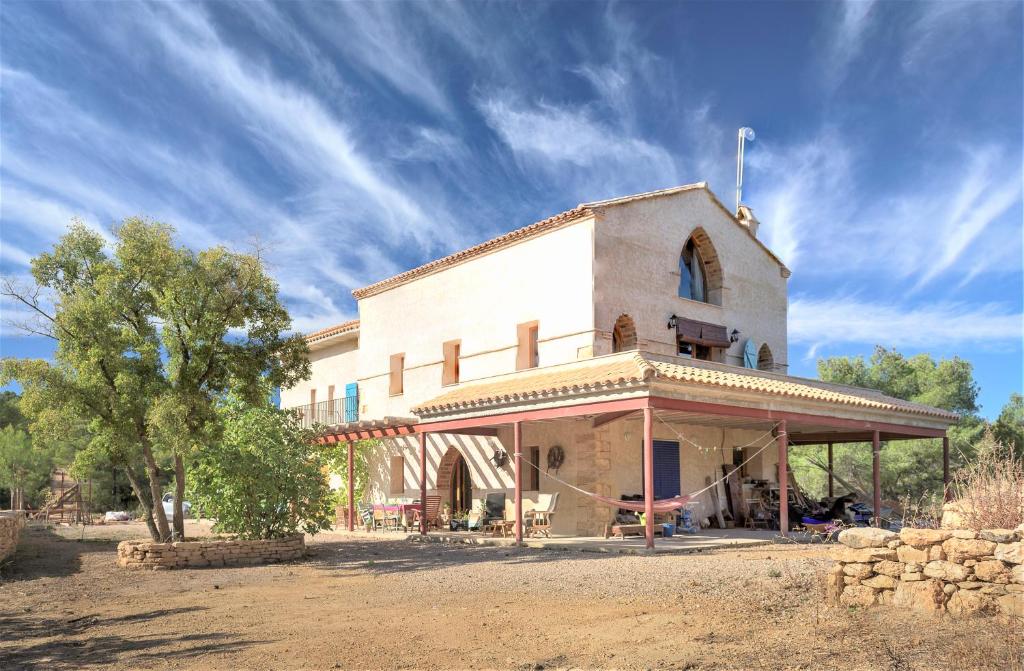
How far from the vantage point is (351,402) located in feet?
77.2

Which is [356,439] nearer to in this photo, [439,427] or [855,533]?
[439,427]

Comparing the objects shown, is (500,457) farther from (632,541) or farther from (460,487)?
(632,541)

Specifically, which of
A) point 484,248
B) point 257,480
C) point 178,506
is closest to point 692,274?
point 484,248

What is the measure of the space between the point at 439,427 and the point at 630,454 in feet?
12.5

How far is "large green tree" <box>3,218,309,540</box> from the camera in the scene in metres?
12.3

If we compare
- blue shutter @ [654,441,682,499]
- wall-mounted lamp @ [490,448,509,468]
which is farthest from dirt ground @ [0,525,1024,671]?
wall-mounted lamp @ [490,448,509,468]

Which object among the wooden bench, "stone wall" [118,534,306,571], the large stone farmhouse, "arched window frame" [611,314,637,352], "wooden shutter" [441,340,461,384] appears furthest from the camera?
"wooden shutter" [441,340,461,384]

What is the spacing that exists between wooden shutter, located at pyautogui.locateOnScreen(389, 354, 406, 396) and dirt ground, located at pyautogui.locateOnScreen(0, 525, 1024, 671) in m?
10.8

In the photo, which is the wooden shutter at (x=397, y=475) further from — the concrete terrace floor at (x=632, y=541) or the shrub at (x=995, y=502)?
the shrub at (x=995, y=502)

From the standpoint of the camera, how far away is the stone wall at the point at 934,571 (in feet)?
20.7

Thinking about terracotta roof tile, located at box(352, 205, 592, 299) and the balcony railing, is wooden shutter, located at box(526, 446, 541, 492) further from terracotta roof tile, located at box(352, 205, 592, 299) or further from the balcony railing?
the balcony railing

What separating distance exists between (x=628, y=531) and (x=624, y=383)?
3.46 metres

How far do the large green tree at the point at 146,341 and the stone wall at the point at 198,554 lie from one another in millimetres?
1268

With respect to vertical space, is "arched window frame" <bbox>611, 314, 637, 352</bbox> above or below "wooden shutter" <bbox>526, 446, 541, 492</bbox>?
above
